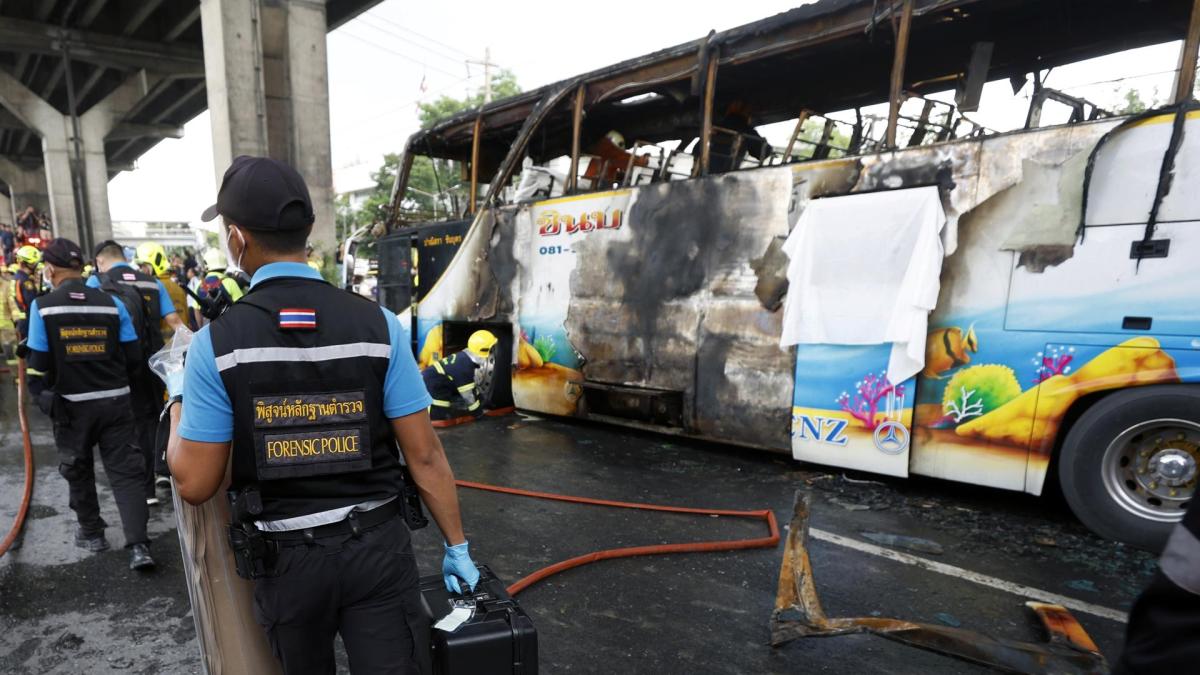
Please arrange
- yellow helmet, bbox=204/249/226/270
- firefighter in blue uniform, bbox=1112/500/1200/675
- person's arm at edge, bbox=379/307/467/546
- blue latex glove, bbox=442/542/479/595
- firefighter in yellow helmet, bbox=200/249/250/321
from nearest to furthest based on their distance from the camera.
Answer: firefighter in blue uniform, bbox=1112/500/1200/675
person's arm at edge, bbox=379/307/467/546
blue latex glove, bbox=442/542/479/595
firefighter in yellow helmet, bbox=200/249/250/321
yellow helmet, bbox=204/249/226/270

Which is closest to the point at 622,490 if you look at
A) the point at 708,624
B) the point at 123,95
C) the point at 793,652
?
the point at 708,624

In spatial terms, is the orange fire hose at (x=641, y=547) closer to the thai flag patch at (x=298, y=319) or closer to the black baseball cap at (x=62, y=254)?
the thai flag patch at (x=298, y=319)

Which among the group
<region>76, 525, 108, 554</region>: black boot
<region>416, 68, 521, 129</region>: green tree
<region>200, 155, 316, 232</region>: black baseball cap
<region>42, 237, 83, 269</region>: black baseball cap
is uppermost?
<region>416, 68, 521, 129</region>: green tree

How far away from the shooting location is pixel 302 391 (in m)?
1.38

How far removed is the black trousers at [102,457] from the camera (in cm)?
335

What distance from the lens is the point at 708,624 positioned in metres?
2.76

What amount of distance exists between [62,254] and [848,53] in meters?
5.93

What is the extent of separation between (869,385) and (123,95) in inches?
1119

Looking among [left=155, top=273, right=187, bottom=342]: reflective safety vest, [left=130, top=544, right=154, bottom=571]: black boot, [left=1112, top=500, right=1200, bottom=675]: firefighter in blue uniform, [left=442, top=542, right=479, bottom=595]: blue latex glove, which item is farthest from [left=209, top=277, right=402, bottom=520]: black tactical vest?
[left=155, top=273, right=187, bottom=342]: reflective safety vest

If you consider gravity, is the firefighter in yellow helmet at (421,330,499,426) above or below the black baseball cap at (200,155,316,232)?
below

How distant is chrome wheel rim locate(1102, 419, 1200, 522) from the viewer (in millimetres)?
3373

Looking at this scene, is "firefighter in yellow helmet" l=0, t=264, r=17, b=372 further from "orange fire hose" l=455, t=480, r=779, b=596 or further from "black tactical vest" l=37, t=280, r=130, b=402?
"orange fire hose" l=455, t=480, r=779, b=596

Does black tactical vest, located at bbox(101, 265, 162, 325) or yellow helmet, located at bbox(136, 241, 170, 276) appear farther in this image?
yellow helmet, located at bbox(136, 241, 170, 276)

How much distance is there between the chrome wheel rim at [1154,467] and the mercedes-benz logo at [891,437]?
1.08 m
